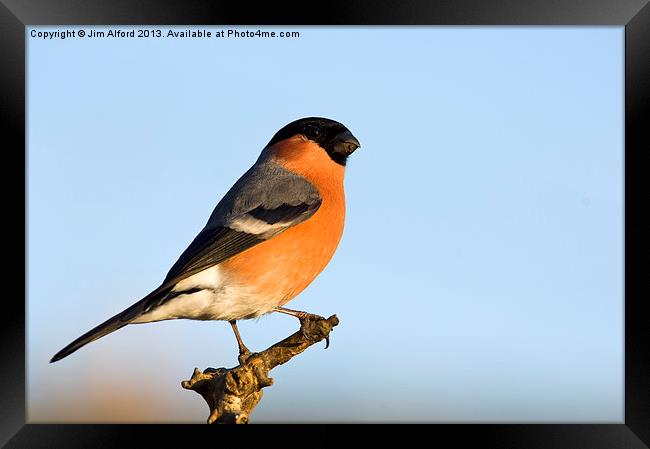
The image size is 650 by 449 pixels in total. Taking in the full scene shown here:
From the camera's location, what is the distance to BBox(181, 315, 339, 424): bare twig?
5109 millimetres

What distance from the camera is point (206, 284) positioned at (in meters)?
5.37

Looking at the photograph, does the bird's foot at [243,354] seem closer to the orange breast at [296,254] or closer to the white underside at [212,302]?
the white underside at [212,302]

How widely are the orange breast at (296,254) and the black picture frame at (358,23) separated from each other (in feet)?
3.50

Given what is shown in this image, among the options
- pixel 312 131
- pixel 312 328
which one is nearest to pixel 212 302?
pixel 312 328

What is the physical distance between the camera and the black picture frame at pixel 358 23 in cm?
509

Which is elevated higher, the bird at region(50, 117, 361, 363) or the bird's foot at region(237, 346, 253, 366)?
the bird at region(50, 117, 361, 363)

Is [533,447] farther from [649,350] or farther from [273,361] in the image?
[273,361]

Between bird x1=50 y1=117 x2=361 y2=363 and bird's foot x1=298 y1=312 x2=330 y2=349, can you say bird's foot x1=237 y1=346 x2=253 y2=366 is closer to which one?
bird x1=50 y1=117 x2=361 y2=363

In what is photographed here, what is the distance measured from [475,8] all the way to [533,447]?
3.07 meters

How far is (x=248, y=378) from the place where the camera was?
5133mm

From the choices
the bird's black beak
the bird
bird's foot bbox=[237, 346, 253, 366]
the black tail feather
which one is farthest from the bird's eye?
the black tail feather

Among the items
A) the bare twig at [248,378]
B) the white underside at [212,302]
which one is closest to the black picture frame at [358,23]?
the bare twig at [248,378]

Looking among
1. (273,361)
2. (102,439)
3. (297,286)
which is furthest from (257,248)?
(102,439)

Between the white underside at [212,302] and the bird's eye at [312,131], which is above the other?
the bird's eye at [312,131]
